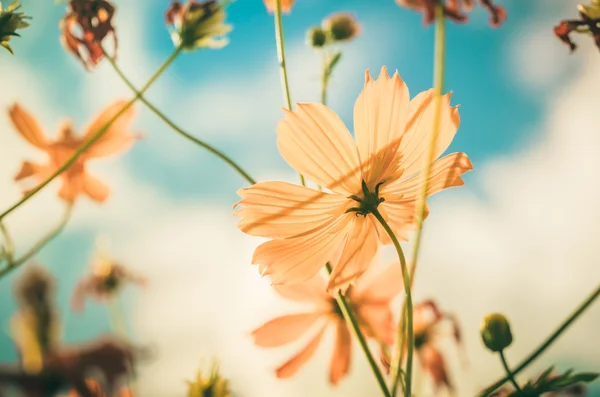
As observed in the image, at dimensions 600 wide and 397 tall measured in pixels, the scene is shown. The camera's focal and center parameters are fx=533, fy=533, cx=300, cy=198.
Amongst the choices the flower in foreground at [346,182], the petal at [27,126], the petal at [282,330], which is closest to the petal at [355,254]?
the flower in foreground at [346,182]

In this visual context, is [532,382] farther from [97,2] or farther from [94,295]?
[94,295]

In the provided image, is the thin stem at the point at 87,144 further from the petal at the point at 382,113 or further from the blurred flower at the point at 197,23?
the petal at the point at 382,113

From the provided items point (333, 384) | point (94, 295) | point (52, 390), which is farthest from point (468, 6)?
point (94, 295)

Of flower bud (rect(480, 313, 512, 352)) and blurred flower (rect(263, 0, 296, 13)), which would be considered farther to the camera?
blurred flower (rect(263, 0, 296, 13))

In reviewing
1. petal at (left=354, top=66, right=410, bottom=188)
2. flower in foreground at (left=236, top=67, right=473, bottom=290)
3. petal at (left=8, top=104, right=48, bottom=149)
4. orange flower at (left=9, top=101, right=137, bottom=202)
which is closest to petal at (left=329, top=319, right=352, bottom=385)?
flower in foreground at (left=236, top=67, right=473, bottom=290)

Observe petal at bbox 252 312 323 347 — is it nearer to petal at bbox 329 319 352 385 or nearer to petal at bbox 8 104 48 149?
petal at bbox 329 319 352 385

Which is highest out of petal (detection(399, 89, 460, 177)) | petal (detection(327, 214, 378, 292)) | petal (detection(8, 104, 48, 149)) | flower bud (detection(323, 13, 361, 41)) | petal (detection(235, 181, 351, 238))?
flower bud (detection(323, 13, 361, 41))
